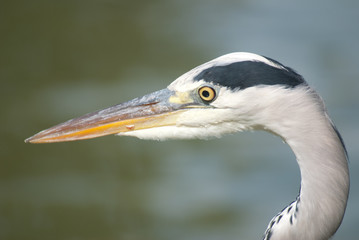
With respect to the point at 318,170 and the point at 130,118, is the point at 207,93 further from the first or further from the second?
the point at 318,170

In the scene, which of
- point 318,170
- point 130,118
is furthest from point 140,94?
point 318,170

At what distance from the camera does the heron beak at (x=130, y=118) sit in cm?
278

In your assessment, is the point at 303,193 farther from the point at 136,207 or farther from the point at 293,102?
the point at 136,207

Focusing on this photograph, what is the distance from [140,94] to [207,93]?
301cm

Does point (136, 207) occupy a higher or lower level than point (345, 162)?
lower

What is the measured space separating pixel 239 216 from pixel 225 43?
2095mm

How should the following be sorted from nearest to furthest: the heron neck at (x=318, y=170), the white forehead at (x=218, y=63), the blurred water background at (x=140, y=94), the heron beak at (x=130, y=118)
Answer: the heron neck at (x=318, y=170)
the white forehead at (x=218, y=63)
the heron beak at (x=130, y=118)
the blurred water background at (x=140, y=94)

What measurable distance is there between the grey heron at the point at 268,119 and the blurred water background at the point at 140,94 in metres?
2.13

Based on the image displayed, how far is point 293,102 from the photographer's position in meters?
2.49

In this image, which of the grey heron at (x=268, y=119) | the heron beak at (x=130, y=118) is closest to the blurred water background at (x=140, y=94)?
the heron beak at (x=130, y=118)

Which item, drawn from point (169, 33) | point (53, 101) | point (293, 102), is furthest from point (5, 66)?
point (293, 102)

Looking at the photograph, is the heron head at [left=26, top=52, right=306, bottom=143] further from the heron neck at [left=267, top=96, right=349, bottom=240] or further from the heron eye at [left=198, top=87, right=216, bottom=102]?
the heron neck at [left=267, top=96, right=349, bottom=240]

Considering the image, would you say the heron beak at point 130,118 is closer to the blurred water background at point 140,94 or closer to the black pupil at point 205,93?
the black pupil at point 205,93

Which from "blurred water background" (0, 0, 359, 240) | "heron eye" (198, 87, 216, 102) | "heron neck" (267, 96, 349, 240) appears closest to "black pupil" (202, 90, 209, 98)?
"heron eye" (198, 87, 216, 102)
